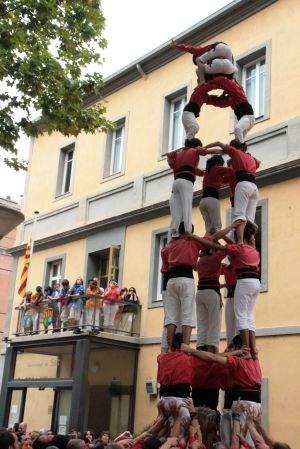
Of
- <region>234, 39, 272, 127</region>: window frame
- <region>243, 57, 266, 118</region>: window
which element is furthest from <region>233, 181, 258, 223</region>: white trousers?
<region>243, 57, 266, 118</region>: window

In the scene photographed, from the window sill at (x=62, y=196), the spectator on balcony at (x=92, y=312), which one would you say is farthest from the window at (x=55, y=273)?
the spectator on balcony at (x=92, y=312)

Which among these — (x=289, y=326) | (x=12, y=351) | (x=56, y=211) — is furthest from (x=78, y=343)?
(x=56, y=211)

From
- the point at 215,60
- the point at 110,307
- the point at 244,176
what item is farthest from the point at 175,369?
the point at 110,307

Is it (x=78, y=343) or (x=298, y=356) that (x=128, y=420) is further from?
(x=298, y=356)

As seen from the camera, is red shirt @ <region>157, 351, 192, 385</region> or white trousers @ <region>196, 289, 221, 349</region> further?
white trousers @ <region>196, 289, 221, 349</region>

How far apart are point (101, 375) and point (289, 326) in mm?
6403

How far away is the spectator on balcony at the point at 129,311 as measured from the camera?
17203 mm

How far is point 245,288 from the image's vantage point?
6672mm

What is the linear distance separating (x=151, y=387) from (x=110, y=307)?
91.5 inches

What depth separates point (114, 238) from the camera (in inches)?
754

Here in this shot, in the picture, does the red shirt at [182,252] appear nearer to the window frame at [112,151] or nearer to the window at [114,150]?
the window frame at [112,151]

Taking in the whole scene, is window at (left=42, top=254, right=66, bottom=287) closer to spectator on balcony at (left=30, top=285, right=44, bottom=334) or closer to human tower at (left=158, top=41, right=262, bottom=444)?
spectator on balcony at (left=30, top=285, right=44, bottom=334)

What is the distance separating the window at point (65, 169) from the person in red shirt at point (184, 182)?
15564 millimetres

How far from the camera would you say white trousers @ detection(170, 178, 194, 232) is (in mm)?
7012
